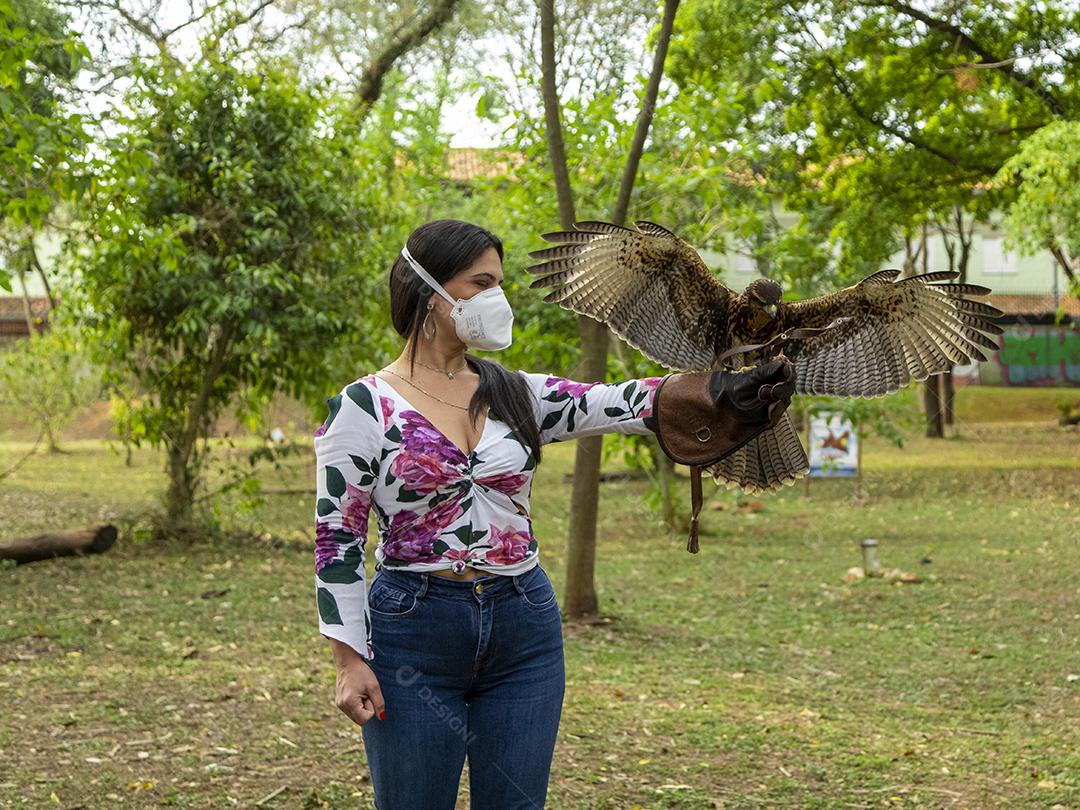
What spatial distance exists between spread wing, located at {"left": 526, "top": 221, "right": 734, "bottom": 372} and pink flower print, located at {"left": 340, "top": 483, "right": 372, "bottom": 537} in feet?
2.86

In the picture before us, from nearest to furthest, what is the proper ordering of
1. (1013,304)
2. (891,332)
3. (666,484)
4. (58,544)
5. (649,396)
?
(649,396) → (891,332) → (58,544) → (666,484) → (1013,304)

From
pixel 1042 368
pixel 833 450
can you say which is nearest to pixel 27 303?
pixel 833 450

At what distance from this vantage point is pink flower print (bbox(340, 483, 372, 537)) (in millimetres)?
2270

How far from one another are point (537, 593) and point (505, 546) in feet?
0.41

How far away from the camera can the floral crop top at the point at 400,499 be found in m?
2.27

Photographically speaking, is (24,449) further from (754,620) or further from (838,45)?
(754,620)

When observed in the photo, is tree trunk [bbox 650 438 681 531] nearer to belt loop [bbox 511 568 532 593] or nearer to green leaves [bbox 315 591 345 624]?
belt loop [bbox 511 568 532 593]

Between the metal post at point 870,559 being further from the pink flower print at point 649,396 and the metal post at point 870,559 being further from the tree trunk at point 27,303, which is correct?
the pink flower print at point 649,396

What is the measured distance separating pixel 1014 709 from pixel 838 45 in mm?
11763

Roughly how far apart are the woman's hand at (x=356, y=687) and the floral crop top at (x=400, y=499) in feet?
0.08

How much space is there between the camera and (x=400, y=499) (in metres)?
2.31

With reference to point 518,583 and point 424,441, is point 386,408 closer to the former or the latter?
point 424,441

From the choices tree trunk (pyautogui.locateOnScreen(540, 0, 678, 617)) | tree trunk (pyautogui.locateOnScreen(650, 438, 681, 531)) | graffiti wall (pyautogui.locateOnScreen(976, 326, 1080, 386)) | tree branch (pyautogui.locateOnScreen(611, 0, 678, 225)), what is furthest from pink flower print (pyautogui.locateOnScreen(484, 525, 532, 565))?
graffiti wall (pyautogui.locateOnScreen(976, 326, 1080, 386))

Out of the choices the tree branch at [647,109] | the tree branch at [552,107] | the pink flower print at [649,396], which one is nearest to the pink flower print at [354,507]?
the pink flower print at [649,396]
